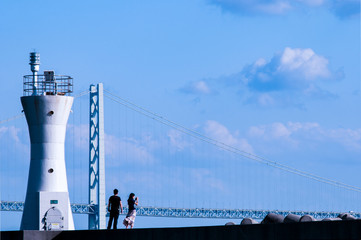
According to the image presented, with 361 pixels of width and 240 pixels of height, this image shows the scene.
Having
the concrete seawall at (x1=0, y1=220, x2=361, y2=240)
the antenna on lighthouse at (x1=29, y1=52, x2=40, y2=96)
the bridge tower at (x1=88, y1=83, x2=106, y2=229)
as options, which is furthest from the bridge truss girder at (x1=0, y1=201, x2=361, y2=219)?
the concrete seawall at (x1=0, y1=220, x2=361, y2=240)

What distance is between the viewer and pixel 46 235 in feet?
54.0

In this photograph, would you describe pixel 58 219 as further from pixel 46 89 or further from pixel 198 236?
pixel 198 236

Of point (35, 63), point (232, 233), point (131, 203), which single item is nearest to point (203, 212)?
point (35, 63)

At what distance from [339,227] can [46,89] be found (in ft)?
47.4

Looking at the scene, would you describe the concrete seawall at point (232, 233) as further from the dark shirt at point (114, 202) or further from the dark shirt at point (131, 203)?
the dark shirt at point (131, 203)

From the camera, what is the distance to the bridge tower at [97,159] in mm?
72438

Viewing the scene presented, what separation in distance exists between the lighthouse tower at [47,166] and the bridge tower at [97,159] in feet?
148

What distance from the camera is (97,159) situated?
75.6 metres

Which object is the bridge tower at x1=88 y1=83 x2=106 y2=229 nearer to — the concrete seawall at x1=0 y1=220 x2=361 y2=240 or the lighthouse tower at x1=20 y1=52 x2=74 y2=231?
the lighthouse tower at x1=20 y1=52 x2=74 y2=231

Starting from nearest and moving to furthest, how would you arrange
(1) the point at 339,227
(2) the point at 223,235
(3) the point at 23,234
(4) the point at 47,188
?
(1) the point at 339,227 → (2) the point at 223,235 → (3) the point at 23,234 → (4) the point at 47,188

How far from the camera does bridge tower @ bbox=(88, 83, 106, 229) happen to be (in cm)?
7244

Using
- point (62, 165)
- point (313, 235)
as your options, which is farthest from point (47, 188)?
point (313, 235)

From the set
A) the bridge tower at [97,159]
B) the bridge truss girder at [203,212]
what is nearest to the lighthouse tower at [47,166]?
the bridge tower at [97,159]

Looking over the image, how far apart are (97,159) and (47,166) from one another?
50.7 metres
